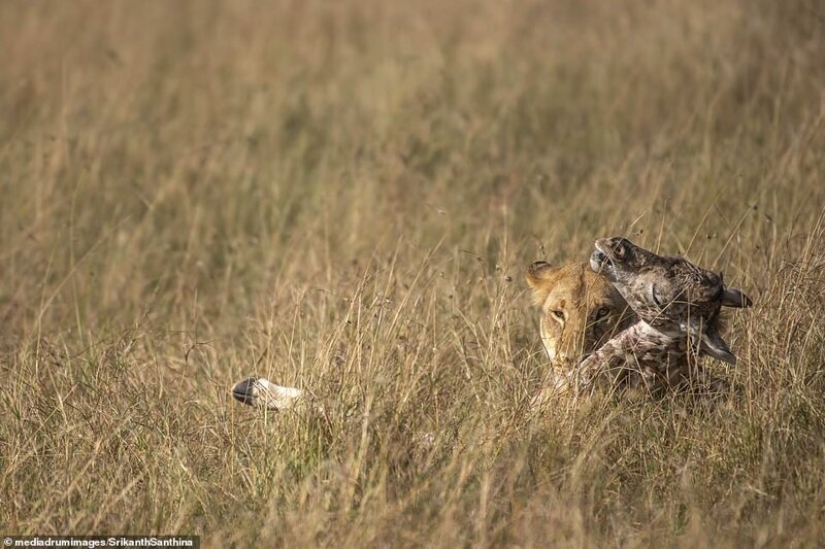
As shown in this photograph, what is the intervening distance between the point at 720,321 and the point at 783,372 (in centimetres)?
27

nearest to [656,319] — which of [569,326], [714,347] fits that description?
[714,347]

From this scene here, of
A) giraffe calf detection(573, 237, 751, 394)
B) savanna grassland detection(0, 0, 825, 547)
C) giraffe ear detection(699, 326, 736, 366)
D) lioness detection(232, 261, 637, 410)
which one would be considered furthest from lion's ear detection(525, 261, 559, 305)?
giraffe ear detection(699, 326, 736, 366)

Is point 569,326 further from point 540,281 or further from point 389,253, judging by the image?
point 389,253

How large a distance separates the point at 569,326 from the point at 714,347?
20.1 inches

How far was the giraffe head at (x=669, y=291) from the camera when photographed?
392 centimetres

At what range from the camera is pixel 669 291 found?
3949 millimetres

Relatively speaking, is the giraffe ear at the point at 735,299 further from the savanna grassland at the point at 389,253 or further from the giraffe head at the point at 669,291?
the savanna grassland at the point at 389,253

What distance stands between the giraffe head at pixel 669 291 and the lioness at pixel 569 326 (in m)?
0.16

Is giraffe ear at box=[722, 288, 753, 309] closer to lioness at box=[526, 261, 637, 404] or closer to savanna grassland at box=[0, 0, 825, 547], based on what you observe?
savanna grassland at box=[0, 0, 825, 547]

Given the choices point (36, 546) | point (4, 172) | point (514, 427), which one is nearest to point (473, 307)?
point (514, 427)

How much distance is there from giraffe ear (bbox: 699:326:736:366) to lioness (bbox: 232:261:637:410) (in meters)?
0.31

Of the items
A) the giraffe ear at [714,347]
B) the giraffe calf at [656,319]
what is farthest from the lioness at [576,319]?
the giraffe ear at [714,347]

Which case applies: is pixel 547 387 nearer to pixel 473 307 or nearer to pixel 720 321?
pixel 720 321

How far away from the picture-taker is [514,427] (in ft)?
12.9
